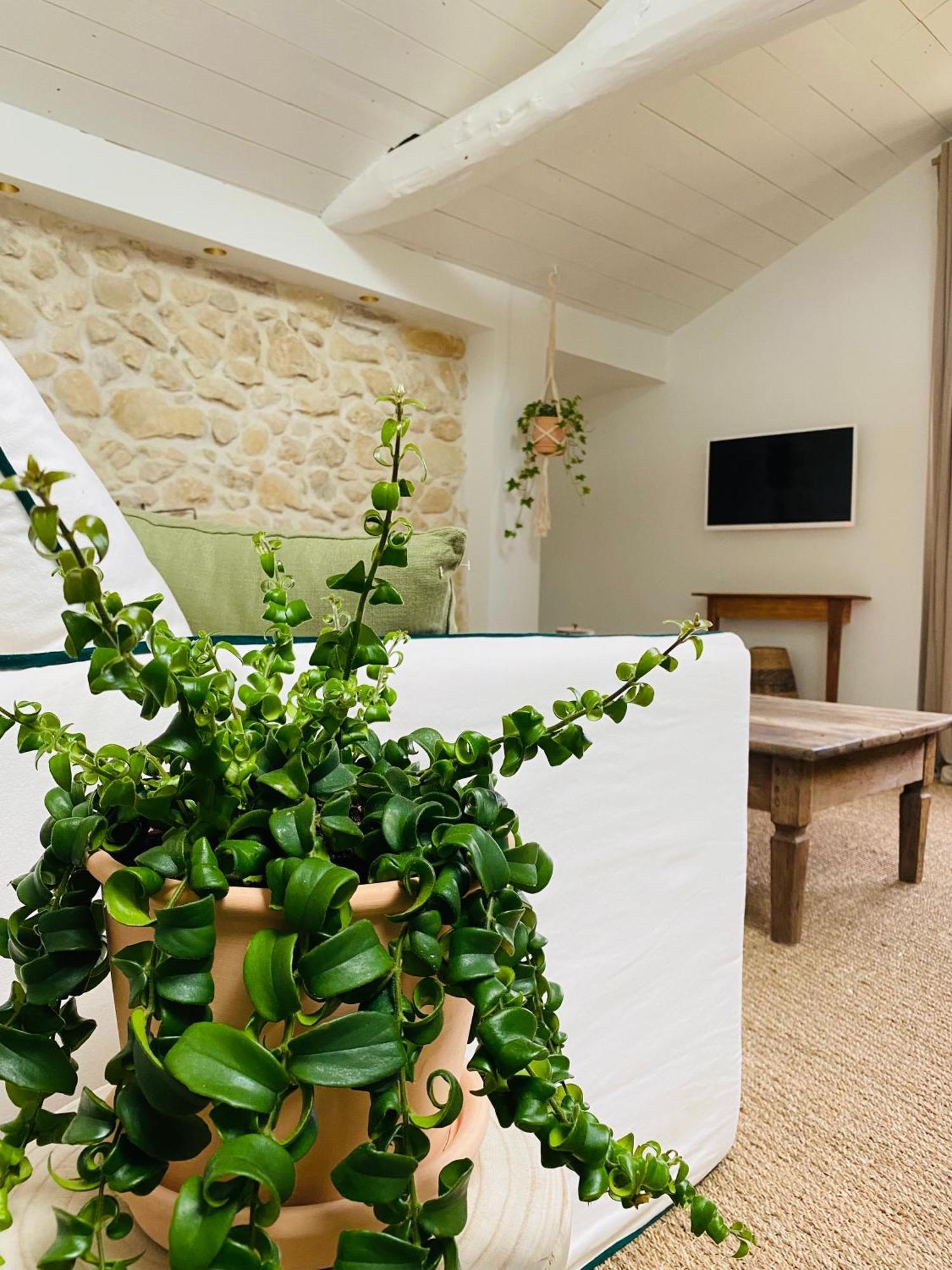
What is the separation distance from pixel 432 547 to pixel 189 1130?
0.74 m

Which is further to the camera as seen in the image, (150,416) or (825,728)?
(150,416)

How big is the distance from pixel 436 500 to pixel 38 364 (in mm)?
1663

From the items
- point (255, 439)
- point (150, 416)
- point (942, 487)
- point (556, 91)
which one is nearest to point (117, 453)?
point (150, 416)

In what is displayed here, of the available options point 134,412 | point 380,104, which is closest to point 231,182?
point 380,104

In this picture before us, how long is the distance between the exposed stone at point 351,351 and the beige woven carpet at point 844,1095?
2.54 meters

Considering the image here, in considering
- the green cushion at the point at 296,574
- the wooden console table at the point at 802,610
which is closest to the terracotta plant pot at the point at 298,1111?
the green cushion at the point at 296,574

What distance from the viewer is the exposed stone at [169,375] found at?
302 cm

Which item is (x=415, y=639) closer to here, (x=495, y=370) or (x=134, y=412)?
(x=134, y=412)

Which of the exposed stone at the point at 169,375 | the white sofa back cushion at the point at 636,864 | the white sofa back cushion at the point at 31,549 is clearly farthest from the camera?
the exposed stone at the point at 169,375

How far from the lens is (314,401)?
343 centimetres

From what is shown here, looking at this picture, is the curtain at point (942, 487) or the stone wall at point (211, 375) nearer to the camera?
the stone wall at point (211, 375)

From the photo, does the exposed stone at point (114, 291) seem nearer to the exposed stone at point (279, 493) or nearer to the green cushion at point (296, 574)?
the exposed stone at point (279, 493)

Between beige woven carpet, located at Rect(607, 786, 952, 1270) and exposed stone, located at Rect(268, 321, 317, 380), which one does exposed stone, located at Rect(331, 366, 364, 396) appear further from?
beige woven carpet, located at Rect(607, 786, 952, 1270)

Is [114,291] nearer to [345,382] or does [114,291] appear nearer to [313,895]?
[345,382]
